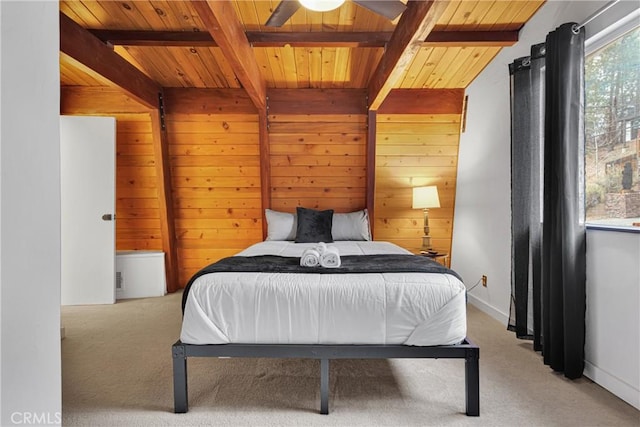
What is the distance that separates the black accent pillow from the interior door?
1.91m

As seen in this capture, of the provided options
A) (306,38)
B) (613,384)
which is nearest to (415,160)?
(306,38)

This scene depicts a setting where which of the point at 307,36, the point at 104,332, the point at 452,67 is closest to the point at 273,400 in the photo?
the point at 104,332

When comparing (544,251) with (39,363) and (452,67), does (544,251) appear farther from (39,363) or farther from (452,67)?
(39,363)

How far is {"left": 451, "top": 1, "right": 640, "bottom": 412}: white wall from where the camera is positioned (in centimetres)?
276

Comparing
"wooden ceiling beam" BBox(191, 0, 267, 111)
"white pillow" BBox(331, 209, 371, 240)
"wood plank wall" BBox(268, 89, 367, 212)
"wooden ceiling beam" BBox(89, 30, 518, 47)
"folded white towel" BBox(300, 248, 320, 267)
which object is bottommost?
"folded white towel" BBox(300, 248, 320, 267)

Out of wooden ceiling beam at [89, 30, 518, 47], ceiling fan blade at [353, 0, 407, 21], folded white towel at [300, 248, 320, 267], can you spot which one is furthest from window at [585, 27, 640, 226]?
folded white towel at [300, 248, 320, 267]

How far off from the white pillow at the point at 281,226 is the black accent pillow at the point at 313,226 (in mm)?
92

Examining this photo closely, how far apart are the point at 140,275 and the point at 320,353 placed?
9.73 feet

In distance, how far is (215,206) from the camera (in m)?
4.20

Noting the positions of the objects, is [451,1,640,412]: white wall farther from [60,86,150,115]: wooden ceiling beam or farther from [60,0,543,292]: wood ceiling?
[60,86,150,115]: wooden ceiling beam

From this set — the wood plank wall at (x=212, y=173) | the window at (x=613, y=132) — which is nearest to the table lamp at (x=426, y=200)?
the window at (x=613, y=132)

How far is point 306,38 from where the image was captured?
2.83 meters

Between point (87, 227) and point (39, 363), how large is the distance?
3.36 m

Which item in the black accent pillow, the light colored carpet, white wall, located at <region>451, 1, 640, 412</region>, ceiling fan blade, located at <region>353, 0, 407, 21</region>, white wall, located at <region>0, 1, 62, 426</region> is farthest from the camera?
the black accent pillow
